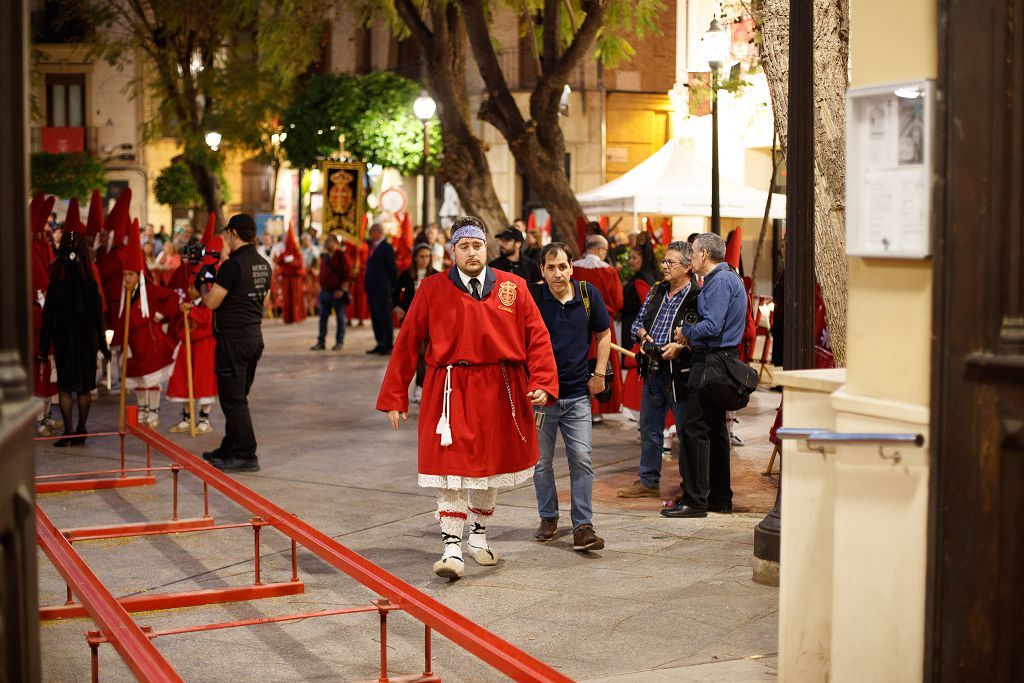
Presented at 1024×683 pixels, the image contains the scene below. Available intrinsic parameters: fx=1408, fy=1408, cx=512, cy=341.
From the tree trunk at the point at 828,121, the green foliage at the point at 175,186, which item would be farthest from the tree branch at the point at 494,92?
the green foliage at the point at 175,186

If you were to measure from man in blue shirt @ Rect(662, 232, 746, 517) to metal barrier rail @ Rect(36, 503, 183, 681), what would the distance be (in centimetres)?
439

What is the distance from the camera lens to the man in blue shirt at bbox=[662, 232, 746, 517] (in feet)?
30.7

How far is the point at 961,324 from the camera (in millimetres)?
4203

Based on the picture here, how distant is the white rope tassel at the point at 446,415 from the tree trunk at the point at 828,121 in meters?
2.41

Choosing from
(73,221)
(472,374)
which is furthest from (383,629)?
(73,221)

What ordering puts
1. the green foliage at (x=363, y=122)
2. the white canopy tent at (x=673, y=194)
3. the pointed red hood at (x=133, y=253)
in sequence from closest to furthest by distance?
1. the pointed red hood at (x=133, y=253)
2. the white canopy tent at (x=673, y=194)
3. the green foliage at (x=363, y=122)

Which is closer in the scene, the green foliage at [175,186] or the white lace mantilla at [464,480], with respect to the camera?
the white lace mantilla at [464,480]

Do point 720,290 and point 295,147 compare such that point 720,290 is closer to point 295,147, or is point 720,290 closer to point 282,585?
point 282,585

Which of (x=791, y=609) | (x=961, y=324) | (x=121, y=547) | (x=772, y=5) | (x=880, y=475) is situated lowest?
(x=121, y=547)

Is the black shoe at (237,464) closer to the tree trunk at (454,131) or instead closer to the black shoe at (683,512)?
the black shoe at (683,512)

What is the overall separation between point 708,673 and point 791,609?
34.6 inches

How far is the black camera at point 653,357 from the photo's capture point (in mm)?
9883

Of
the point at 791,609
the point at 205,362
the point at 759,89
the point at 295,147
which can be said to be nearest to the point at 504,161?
the point at 295,147

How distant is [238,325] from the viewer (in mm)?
11352
